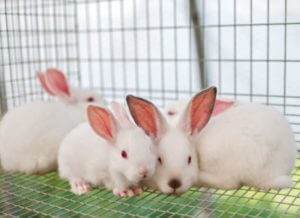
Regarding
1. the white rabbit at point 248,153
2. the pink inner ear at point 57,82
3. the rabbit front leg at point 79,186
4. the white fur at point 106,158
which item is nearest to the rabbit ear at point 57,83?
the pink inner ear at point 57,82

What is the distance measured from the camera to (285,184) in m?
1.62

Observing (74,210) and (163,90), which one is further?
(163,90)

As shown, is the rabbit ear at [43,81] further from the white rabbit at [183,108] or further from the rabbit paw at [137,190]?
the rabbit paw at [137,190]

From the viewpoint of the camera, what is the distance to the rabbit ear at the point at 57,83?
2.37m

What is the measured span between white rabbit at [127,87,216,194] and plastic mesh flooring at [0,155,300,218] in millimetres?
61

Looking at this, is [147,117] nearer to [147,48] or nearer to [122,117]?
[122,117]

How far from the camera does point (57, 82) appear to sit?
7.90 feet

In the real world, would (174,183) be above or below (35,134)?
below

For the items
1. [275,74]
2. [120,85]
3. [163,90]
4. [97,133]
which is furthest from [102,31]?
[97,133]

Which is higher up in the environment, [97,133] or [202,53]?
[202,53]

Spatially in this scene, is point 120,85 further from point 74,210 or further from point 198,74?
point 74,210

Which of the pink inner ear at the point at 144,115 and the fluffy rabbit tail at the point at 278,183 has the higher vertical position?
the pink inner ear at the point at 144,115

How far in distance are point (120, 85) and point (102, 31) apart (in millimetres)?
370

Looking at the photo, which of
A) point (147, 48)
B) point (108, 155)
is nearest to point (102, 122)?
point (108, 155)
